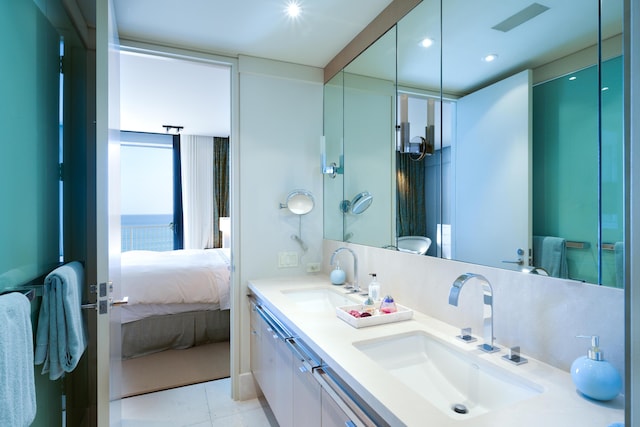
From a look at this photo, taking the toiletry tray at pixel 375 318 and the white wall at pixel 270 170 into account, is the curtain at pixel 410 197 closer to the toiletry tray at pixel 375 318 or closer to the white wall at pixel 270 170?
the toiletry tray at pixel 375 318

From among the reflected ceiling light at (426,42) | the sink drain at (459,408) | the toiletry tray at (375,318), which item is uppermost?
the reflected ceiling light at (426,42)

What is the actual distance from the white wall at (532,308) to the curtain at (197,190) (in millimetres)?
4938

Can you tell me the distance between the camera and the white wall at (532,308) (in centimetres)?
89

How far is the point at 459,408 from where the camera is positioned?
1.06 m

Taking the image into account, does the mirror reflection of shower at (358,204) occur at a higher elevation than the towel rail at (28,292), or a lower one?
higher

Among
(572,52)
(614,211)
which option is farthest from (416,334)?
(572,52)

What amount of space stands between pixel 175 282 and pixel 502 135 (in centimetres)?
294

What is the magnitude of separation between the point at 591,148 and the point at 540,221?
0.26 metres

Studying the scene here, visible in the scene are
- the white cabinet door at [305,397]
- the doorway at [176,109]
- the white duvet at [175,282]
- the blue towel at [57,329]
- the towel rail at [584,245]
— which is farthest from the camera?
the white duvet at [175,282]

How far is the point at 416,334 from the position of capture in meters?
1.35

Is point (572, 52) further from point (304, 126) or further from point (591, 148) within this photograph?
point (304, 126)

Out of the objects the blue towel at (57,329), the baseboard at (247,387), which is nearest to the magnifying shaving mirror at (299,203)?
the baseboard at (247,387)

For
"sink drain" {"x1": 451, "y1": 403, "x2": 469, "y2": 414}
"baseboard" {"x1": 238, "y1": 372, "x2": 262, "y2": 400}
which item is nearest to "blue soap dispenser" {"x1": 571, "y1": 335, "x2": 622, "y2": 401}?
"sink drain" {"x1": 451, "y1": 403, "x2": 469, "y2": 414}

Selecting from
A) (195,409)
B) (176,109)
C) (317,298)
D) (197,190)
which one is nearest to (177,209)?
(197,190)
